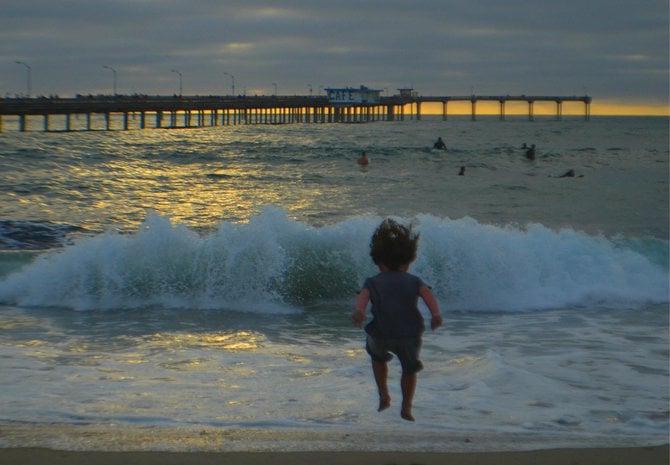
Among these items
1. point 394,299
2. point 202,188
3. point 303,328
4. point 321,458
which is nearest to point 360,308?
point 394,299

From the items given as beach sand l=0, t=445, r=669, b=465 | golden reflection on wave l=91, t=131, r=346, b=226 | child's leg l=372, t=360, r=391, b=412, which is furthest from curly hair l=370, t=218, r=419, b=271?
golden reflection on wave l=91, t=131, r=346, b=226

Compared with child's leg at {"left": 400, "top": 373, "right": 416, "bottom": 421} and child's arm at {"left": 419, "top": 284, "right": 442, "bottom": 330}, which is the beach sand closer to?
child's leg at {"left": 400, "top": 373, "right": 416, "bottom": 421}

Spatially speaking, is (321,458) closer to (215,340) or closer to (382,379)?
(382,379)

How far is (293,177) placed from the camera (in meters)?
32.7

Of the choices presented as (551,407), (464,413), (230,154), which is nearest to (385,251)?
(464,413)

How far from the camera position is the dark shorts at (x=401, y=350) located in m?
4.86

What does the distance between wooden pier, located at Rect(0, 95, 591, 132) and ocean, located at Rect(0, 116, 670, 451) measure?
40001mm

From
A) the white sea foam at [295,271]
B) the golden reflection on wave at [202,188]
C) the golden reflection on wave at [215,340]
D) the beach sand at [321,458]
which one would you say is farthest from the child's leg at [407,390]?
the golden reflection on wave at [202,188]

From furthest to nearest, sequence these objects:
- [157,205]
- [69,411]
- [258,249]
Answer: [157,205]
[258,249]
[69,411]

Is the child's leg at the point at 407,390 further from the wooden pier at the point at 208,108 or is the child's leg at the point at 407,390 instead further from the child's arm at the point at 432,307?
the wooden pier at the point at 208,108

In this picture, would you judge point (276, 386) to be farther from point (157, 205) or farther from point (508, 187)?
point (508, 187)

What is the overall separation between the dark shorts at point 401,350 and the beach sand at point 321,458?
0.70 meters

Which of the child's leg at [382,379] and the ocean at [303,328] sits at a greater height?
the child's leg at [382,379]

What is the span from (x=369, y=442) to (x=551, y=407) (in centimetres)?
175
